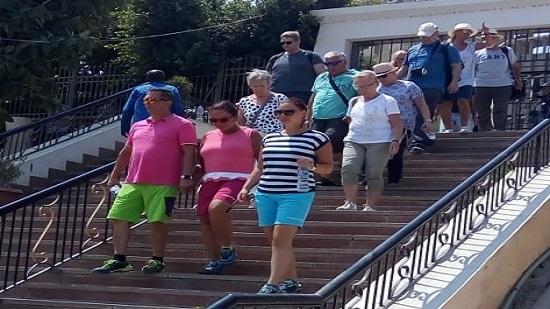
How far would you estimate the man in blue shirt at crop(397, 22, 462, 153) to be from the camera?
36.7ft

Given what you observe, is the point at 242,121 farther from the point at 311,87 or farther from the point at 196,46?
the point at 196,46

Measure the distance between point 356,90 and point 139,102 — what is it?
7.04 ft

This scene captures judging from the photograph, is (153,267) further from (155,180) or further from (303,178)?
(303,178)

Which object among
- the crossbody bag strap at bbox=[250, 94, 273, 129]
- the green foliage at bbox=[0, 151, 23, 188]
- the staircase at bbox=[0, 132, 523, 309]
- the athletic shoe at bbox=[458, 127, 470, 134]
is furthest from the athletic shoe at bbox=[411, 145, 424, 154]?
the green foliage at bbox=[0, 151, 23, 188]

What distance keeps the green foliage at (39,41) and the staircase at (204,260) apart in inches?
107

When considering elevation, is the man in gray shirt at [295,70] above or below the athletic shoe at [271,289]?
above

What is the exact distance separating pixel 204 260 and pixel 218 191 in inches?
27.7

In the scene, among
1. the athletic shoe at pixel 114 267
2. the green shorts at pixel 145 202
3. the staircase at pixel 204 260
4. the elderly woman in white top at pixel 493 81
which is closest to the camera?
the staircase at pixel 204 260

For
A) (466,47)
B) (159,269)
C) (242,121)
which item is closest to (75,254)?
(159,269)

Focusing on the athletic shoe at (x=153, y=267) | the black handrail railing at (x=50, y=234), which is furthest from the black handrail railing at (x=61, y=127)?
the athletic shoe at (x=153, y=267)

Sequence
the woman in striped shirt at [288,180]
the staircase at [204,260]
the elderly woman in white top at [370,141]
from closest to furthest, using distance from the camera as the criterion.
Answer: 1. the woman in striped shirt at [288,180]
2. the staircase at [204,260]
3. the elderly woman in white top at [370,141]

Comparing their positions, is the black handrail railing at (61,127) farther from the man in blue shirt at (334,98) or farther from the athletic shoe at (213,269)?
the athletic shoe at (213,269)

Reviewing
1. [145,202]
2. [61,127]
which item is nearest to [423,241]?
[145,202]

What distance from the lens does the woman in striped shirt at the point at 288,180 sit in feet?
23.1
